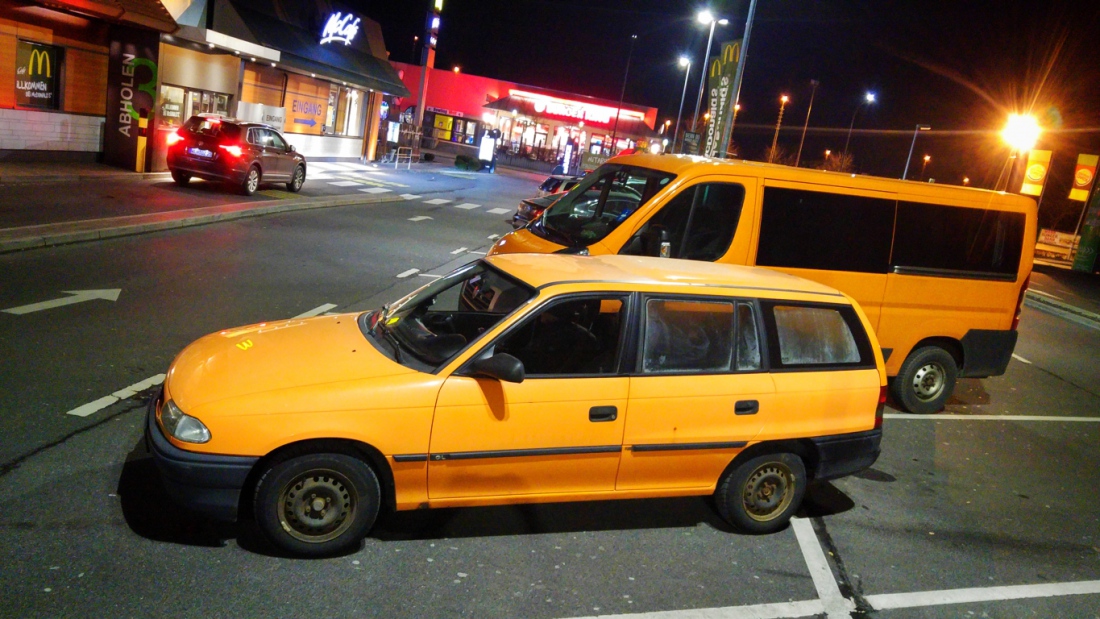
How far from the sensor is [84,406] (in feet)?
19.2

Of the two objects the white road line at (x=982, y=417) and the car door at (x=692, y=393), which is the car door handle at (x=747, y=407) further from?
the white road line at (x=982, y=417)

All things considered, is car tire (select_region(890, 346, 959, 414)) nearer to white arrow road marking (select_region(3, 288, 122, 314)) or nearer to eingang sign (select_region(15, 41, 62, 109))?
white arrow road marking (select_region(3, 288, 122, 314))

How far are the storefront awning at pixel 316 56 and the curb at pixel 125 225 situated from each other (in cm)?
846

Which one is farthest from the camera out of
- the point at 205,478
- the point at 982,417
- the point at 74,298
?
the point at 982,417

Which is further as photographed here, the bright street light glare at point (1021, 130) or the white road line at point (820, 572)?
the bright street light glare at point (1021, 130)

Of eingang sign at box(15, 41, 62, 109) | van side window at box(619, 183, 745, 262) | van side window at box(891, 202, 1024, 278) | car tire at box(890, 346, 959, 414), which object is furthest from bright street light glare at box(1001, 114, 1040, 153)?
eingang sign at box(15, 41, 62, 109)

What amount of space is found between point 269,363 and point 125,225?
987 cm

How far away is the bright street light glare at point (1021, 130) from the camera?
115 ft

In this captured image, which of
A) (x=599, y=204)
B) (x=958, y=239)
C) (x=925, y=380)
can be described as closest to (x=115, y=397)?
(x=599, y=204)

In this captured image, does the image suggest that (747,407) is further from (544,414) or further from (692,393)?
(544,414)

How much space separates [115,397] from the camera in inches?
241

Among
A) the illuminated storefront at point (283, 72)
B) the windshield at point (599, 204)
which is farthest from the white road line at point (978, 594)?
the illuminated storefront at point (283, 72)

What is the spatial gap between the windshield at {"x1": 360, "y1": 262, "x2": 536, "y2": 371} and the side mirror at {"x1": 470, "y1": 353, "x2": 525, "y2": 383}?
0.70 ft

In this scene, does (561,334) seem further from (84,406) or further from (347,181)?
(347,181)
